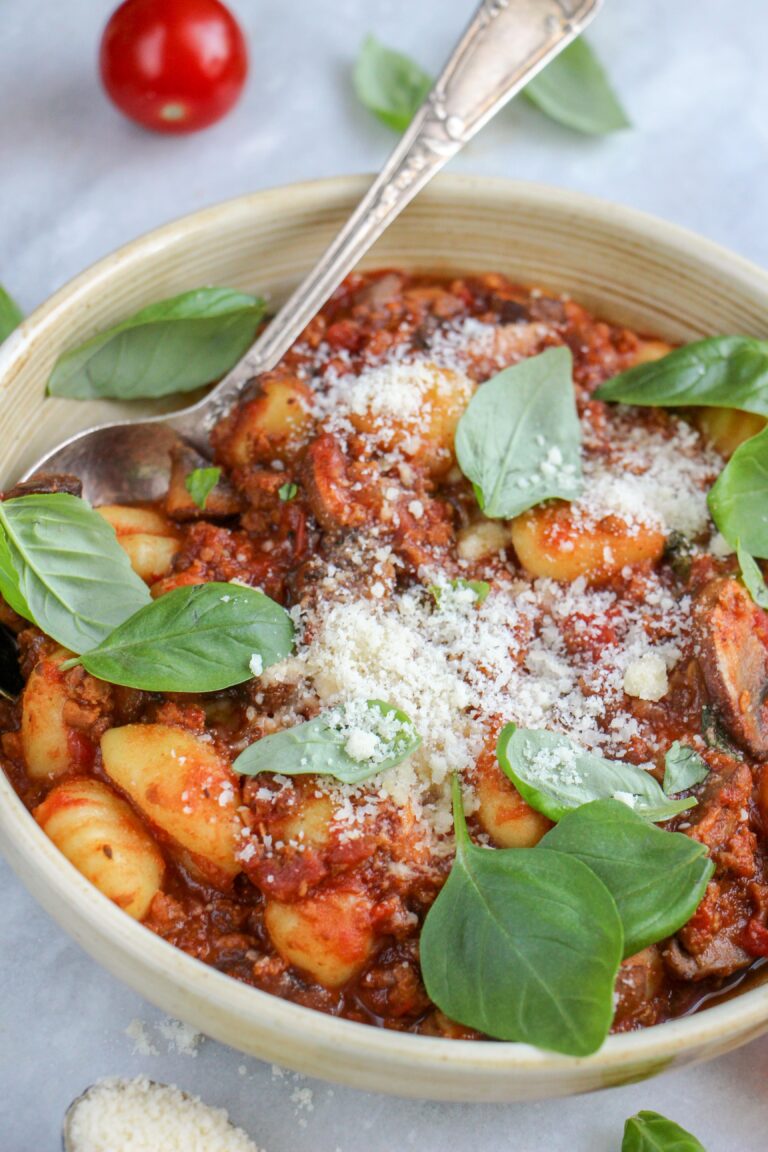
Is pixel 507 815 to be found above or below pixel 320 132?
below

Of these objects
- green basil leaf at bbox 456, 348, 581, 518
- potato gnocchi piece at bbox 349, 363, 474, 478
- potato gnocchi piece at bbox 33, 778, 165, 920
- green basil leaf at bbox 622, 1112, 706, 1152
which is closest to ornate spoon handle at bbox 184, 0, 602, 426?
potato gnocchi piece at bbox 349, 363, 474, 478

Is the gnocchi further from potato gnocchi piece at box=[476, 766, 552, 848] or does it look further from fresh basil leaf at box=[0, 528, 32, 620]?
potato gnocchi piece at box=[476, 766, 552, 848]

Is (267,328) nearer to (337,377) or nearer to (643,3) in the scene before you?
(337,377)

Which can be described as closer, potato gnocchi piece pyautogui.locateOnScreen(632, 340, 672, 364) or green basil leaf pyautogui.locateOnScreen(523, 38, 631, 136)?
potato gnocchi piece pyautogui.locateOnScreen(632, 340, 672, 364)

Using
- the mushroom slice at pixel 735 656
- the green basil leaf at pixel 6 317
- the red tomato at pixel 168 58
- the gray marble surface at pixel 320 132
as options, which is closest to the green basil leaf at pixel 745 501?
the mushroom slice at pixel 735 656

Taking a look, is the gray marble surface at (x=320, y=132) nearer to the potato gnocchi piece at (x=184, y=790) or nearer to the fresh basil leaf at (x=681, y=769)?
the potato gnocchi piece at (x=184, y=790)

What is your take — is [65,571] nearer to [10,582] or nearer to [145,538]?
[10,582]

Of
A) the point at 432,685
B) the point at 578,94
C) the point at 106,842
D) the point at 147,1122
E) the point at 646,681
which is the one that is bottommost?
the point at 147,1122

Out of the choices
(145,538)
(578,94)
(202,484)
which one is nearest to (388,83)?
(578,94)
